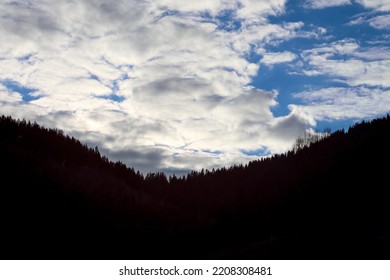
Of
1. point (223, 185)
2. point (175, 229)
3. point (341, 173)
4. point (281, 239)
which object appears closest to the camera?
point (281, 239)

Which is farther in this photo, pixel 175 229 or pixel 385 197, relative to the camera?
pixel 385 197

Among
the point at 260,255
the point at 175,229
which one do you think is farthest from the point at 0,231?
the point at 260,255

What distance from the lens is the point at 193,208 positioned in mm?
12789

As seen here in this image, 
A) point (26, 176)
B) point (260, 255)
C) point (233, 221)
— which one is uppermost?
point (26, 176)

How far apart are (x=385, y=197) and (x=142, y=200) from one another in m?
5.72

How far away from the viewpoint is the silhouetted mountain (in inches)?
347

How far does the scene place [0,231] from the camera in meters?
8.79

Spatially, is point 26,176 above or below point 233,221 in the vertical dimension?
above

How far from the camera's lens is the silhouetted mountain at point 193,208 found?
881cm

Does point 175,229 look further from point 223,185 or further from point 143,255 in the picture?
point 223,185

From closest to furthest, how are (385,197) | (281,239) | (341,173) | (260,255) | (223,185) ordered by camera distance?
1. (260,255)
2. (281,239)
3. (385,197)
4. (341,173)
5. (223,185)

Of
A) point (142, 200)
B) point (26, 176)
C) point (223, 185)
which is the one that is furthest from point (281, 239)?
point (26, 176)

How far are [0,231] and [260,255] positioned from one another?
496 centimetres

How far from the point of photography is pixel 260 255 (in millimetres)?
8359
